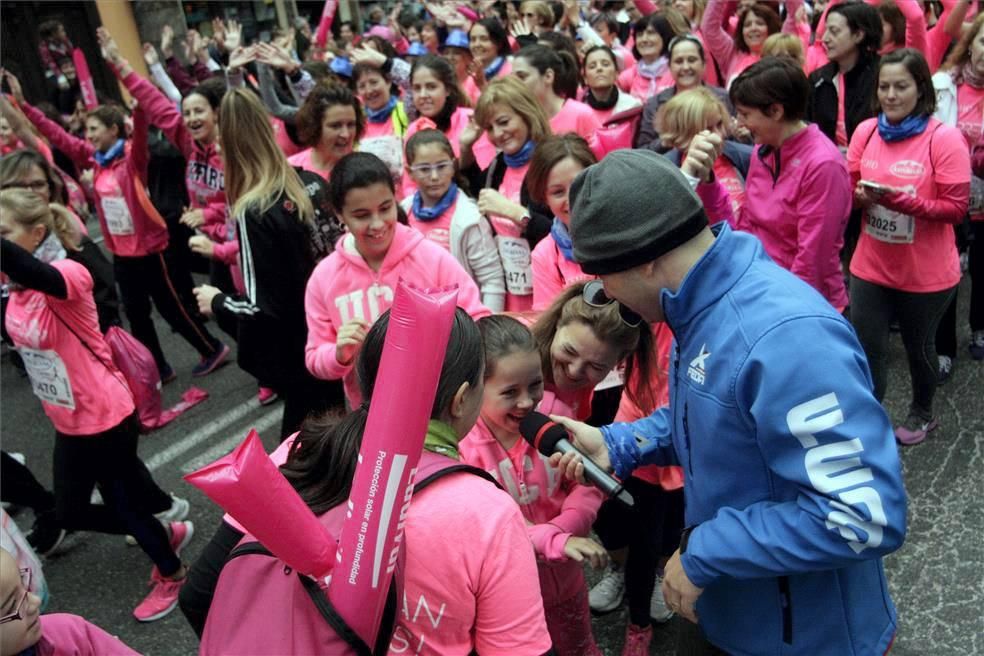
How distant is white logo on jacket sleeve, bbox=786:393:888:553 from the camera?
1.32 meters

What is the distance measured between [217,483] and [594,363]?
4.89 feet

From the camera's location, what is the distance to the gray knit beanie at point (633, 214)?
1464 millimetres

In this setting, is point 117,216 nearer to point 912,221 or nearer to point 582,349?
point 582,349

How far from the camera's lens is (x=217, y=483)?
41.1 inches

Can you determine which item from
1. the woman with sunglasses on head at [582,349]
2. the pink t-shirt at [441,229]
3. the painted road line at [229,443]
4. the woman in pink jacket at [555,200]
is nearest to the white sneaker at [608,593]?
the woman with sunglasses on head at [582,349]

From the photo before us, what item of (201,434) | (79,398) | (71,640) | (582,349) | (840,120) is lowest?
(201,434)

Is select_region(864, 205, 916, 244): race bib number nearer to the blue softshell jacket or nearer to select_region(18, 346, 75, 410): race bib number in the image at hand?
the blue softshell jacket

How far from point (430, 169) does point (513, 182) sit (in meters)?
0.43

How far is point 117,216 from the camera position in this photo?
514 cm

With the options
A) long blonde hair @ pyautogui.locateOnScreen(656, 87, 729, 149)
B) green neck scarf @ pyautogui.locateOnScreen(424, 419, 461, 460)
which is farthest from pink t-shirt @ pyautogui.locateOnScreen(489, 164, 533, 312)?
green neck scarf @ pyautogui.locateOnScreen(424, 419, 461, 460)

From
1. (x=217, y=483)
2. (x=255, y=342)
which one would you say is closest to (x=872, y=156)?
(x=255, y=342)

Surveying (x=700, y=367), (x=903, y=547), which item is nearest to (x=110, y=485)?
(x=700, y=367)

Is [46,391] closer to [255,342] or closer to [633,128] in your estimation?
[255,342]

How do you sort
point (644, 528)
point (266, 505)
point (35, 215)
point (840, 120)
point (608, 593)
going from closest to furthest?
point (266, 505) < point (644, 528) < point (608, 593) < point (35, 215) < point (840, 120)
